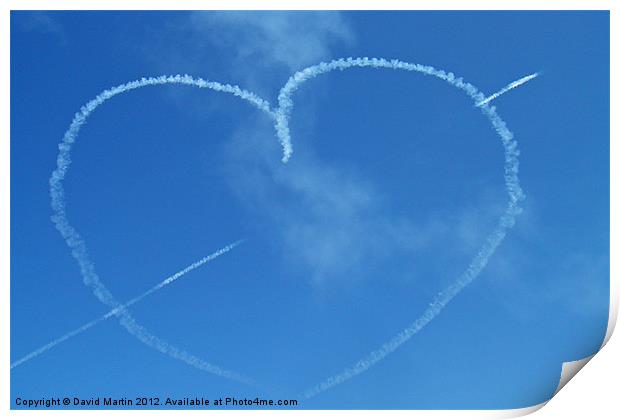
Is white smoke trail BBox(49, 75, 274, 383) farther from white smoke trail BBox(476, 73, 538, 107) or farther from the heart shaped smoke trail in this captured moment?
white smoke trail BBox(476, 73, 538, 107)

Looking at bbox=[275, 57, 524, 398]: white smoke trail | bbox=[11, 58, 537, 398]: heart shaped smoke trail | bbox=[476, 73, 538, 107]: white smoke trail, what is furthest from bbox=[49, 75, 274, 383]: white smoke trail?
bbox=[476, 73, 538, 107]: white smoke trail

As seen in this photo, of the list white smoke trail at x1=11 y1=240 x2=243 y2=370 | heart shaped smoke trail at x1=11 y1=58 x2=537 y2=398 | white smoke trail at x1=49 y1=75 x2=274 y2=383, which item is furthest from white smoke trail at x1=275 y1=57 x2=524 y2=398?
white smoke trail at x1=11 y1=240 x2=243 y2=370

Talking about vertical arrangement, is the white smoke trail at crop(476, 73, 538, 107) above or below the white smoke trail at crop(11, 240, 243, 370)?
above

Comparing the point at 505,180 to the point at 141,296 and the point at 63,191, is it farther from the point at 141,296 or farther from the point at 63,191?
the point at 63,191

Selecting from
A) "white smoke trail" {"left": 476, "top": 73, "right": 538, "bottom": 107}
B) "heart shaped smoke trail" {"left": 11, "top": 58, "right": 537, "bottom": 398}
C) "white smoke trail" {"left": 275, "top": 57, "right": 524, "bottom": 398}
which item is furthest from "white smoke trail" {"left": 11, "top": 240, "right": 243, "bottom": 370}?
"white smoke trail" {"left": 476, "top": 73, "right": 538, "bottom": 107}

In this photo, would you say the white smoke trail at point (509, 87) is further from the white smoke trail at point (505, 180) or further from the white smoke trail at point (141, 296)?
the white smoke trail at point (141, 296)

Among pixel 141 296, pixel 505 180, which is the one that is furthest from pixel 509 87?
pixel 141 296

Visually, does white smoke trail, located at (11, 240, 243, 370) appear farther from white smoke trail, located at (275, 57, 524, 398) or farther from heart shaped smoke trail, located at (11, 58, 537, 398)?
white smoke trail, located at (275, 57, 524, 398)

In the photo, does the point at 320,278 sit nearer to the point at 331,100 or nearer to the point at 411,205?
the point at 411,205
